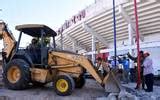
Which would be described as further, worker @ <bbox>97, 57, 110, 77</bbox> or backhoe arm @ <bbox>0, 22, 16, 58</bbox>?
backhoe arm @ <bbox>0, 22, 16, 58</bbox>

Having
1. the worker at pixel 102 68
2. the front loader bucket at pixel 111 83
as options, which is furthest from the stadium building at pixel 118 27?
the front loader bucket at pixel 111 83

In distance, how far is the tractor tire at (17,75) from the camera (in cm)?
1419

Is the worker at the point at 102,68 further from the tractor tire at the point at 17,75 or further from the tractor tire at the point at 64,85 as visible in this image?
the tractor tire at the point at 17,75

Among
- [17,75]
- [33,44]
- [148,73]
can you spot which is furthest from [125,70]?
[17,75]

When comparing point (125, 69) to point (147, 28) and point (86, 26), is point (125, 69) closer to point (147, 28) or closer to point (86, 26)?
point (147, 28)

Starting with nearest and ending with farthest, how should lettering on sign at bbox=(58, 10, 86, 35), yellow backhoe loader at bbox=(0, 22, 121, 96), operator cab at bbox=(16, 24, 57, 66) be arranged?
1. yellow backhoe loader at bbox=(0, 22, 121, 96)
2. operator cab at bbox=(16, 24, 57, 66)
3. lettering on sign at bbox=(58, 10, 86, 35)

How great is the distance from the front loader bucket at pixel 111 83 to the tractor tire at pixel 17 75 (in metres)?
2.84

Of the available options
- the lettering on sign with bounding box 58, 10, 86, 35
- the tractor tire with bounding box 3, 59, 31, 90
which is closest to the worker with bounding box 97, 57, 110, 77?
the tractor tire with bounding box 3, 59, 31, 90

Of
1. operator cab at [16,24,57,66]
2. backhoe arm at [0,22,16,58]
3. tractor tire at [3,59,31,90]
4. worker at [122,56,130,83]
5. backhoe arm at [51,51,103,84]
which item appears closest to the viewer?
backhoe arm at [51,51,103,84]

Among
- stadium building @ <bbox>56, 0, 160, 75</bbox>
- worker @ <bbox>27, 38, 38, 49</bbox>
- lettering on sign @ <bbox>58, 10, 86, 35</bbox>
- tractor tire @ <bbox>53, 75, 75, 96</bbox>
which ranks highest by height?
lettering on sign @ <bbox>58, 10, 86, 35</bbox>

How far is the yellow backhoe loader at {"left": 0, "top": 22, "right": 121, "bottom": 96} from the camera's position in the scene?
1366 cm

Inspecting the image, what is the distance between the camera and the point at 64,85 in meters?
13.6

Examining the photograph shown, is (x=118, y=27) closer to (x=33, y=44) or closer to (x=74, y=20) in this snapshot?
(x=74, y=20)

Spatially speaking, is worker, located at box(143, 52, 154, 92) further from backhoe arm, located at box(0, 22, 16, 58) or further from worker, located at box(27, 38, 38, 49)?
backhoe arm, located at box(0, 22, 16, 58)
